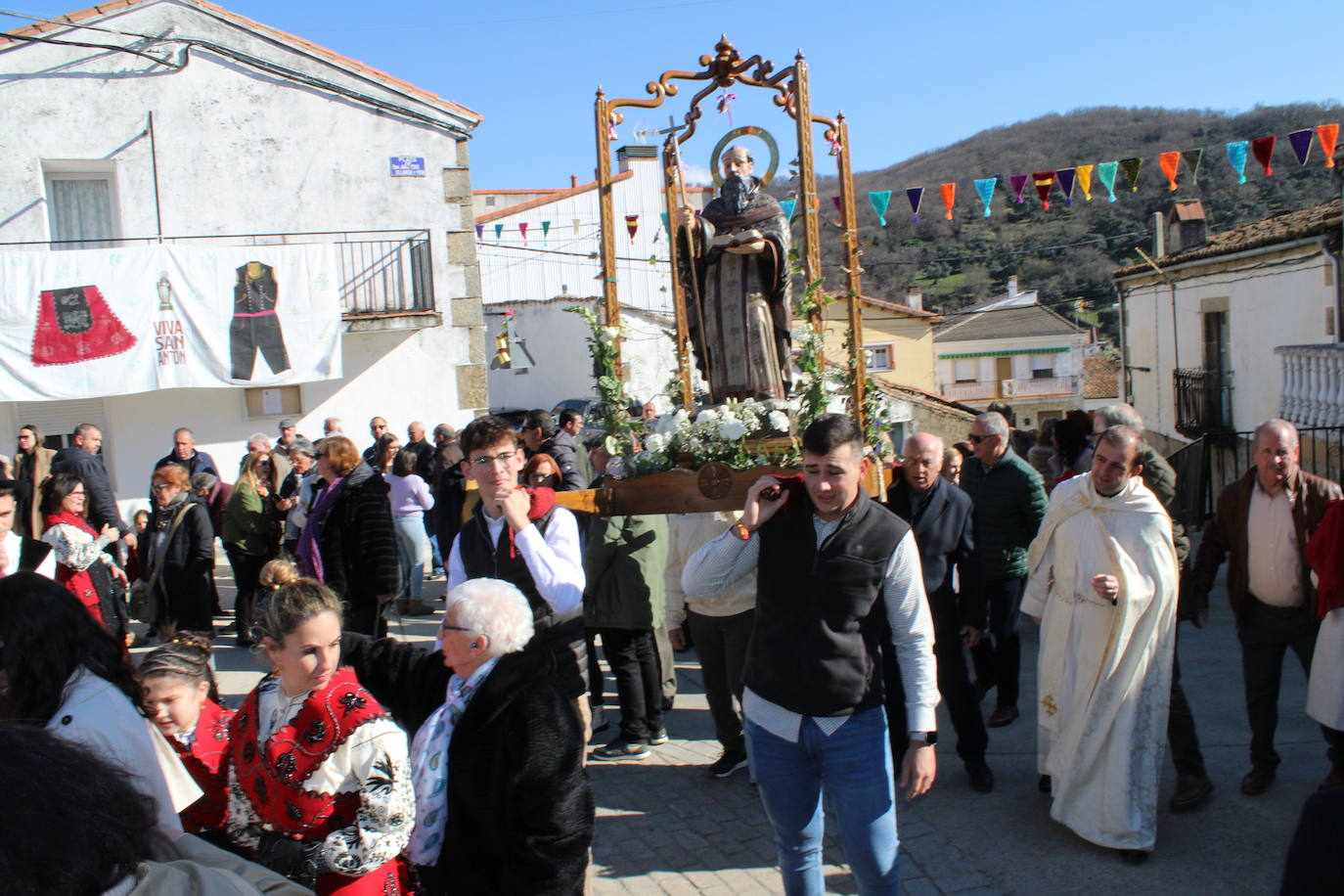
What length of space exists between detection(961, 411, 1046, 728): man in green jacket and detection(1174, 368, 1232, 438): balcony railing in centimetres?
1544

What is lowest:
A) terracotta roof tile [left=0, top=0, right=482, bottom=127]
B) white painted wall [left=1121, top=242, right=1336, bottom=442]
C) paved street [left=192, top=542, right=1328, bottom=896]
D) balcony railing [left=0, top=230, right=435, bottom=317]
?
paved street [left=192, top=542, right=1328, bottom=896]

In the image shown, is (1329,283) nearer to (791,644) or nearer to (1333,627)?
(1333,627)

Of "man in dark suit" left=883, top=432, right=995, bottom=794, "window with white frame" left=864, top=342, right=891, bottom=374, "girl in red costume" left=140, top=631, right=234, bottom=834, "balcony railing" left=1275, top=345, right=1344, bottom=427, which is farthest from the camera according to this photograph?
"window with white frame" left=864, top=342, right=891, bottom=374

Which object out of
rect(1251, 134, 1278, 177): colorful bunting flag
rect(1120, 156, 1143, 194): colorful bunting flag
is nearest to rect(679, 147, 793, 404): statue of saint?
rect(1120, 156, 1143, 194): colorful bunting flag

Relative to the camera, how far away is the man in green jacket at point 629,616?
5.95m

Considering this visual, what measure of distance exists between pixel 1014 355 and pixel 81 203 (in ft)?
158

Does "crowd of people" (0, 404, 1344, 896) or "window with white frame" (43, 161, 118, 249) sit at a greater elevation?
"window with white frame" (43, 161, 118, 249)

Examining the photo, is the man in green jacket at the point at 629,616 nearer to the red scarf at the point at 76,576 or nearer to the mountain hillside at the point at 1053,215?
the red scarf at the point at 76,576

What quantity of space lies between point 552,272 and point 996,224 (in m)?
32.3

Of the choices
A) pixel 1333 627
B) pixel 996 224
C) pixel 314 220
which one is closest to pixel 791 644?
pixel 1333 627

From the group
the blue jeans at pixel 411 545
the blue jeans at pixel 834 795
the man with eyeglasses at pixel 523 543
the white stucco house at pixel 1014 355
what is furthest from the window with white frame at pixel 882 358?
the blue jeans at pixel 834 795

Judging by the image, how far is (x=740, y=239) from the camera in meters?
5.80

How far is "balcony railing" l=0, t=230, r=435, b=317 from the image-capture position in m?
14.3

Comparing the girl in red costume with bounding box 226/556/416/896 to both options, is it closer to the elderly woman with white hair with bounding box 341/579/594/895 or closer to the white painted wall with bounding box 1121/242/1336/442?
the elderly woman with white hair with bounding box 341/579/594/895
